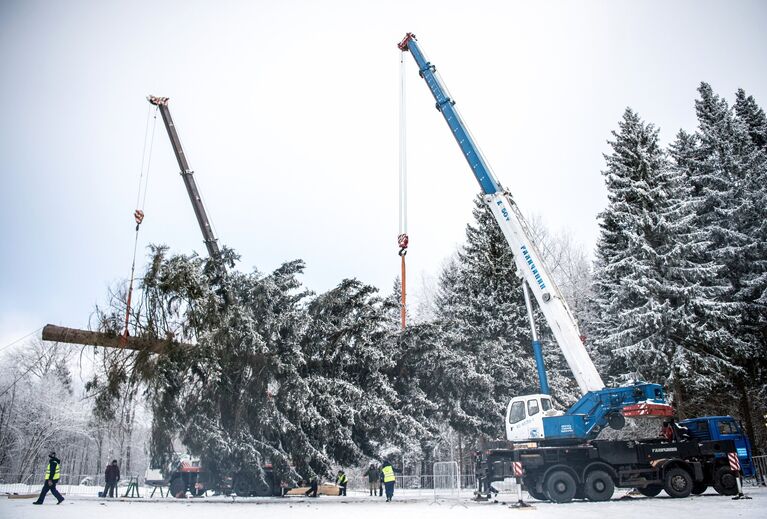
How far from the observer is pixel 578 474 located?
16594mm

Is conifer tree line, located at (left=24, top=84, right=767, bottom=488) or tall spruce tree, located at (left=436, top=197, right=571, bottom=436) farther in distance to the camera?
tall spruce tree, located at (left=436, top=197, right=571, bottom=436)

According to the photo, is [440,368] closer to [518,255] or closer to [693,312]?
[518,255]

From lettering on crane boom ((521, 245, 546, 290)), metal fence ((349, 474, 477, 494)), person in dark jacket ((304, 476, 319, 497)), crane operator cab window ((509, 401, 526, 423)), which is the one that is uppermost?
lettering on crane boom ((521, 245, 546, 290))

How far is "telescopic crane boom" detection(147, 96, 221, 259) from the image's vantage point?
2781 centimetres

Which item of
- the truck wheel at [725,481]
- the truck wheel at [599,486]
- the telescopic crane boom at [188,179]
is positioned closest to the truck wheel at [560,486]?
the truck wheel at [599,486]

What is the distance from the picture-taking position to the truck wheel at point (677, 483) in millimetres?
16203

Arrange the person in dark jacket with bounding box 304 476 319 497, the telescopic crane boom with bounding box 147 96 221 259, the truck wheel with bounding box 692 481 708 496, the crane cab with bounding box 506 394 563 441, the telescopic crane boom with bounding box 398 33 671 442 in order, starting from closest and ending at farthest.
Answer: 1. the telescopic crane boom with bounding box 398 33 671 442
2. the truck wheel with bounding box 692 481 708 496
3. the crane cab with bounding box 506 394 563 441
4. the person in dark jacket with bounding box 304 476 319 497
5. the telescopic crane boom with bounding box 147 96 221 259

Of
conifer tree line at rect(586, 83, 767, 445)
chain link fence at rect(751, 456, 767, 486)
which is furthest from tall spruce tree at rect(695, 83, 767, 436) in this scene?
chain link fence at rect(751, 456, 767, 486)

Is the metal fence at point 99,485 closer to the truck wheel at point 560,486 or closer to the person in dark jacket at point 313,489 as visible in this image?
the person in dark jacket at point 313,489

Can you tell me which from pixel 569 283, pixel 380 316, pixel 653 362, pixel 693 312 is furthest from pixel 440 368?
pixel 569 283

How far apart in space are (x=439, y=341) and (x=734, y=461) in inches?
488

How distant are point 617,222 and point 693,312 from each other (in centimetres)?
510

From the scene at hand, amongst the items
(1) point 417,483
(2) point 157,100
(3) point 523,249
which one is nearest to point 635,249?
(3) point 523,249

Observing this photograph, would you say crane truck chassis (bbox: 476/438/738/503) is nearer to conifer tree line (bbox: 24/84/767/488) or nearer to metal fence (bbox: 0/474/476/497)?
conifer tree line (bbox: 24/84/767/488)
